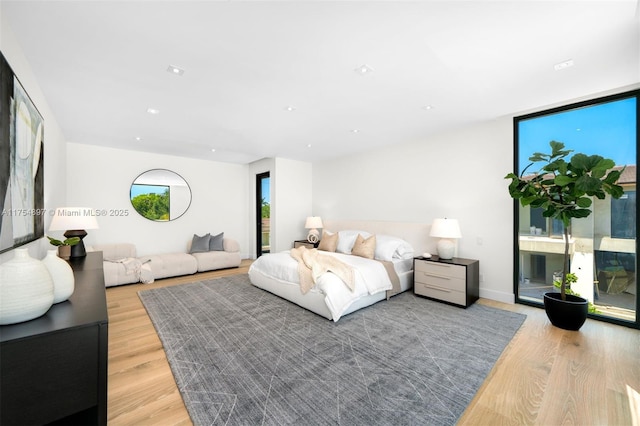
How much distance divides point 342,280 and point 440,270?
1.51 meters

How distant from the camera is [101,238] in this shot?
5.14 m

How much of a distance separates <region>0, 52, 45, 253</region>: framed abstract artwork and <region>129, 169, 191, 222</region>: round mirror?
3.40 metres

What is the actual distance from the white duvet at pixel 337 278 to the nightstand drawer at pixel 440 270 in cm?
56

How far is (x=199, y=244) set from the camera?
592cm

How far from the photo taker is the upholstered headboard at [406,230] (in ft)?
14.3

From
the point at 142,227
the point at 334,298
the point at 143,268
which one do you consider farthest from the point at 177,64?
the point at 142,227

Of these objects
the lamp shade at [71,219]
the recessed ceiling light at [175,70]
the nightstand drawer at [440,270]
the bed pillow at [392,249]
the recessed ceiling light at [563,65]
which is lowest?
the nightstand drawer at [440,270]

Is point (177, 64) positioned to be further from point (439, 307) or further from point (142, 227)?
point (142, 227)

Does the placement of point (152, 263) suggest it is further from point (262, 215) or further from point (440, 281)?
point (440, 281)

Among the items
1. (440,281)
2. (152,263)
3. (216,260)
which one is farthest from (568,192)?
(152,263)

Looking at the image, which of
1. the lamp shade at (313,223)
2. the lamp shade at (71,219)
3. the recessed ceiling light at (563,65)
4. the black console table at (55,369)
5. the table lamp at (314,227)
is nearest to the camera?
the black console table at (55,369)

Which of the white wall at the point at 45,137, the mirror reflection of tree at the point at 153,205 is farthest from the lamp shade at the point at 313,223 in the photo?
the white wall at the point at 45,137

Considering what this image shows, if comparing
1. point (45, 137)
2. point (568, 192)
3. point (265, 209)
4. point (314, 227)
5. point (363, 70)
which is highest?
point (363, 70)

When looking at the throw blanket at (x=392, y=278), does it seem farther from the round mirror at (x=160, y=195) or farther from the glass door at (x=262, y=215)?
the round mirror at (x=160, y=195)
